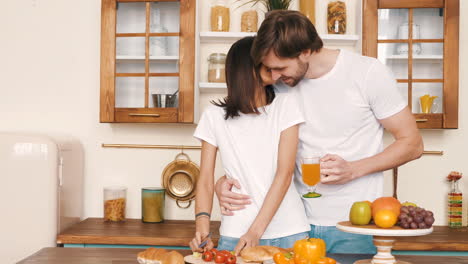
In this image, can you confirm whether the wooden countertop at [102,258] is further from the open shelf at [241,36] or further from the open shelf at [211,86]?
the open shelf at [241,36]

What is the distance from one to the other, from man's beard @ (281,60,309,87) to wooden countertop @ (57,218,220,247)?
104 cm

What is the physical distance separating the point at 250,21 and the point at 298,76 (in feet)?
4.14

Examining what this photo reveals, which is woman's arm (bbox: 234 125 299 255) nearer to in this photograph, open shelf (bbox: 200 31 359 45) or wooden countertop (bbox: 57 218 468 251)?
wooden countertop (bbox: 57 218 468 251)

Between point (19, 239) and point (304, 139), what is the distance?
1.68 m

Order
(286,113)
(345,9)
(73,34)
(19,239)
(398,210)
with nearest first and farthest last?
(398,210)
(286,113)
(19,239)
(345,9)
(73,34)

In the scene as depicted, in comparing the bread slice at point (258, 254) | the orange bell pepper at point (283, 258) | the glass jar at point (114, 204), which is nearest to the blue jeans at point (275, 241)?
the bread slice at point (258, 254)

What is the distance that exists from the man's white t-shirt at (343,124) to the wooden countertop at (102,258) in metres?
0.25

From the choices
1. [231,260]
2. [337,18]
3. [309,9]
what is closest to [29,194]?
[231,260]

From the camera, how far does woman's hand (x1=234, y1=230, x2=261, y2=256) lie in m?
1.62

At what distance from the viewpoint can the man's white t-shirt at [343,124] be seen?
1.83m

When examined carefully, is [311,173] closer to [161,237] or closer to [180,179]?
[161,237]

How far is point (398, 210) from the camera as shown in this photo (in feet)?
4.56

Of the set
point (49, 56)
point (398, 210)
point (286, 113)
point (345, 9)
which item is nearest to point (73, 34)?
point (49, 56)

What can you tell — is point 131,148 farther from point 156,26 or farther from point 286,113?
point 286,113
